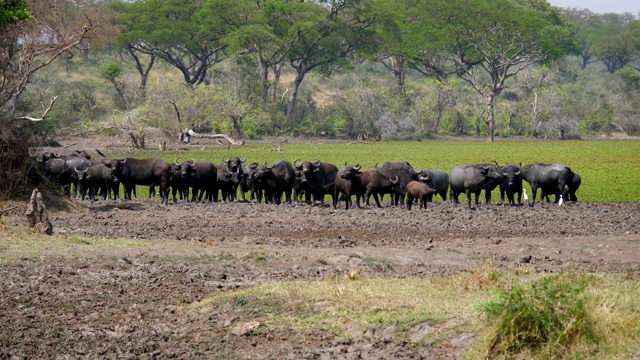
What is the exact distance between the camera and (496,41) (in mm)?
66375

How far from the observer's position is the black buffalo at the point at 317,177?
24.8m

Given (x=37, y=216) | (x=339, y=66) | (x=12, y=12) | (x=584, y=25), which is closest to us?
(x=37, y=216)

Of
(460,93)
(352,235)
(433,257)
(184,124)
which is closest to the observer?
(433,257)

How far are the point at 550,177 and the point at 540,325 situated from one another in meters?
18.0

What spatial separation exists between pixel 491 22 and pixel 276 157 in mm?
31196

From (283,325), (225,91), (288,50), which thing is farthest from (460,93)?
(283,325)

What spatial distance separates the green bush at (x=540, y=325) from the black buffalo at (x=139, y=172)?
17.8 m

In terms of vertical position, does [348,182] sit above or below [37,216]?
below

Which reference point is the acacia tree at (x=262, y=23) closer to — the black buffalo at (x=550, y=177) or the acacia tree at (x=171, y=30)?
the acacia tree at (x=171, y=30)

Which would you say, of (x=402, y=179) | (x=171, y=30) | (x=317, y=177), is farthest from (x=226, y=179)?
A: (x=171, y=30)

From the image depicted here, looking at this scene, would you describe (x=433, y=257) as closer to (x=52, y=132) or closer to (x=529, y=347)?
(x=529, y=347)

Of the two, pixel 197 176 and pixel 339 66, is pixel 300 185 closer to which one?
pixel 197 176

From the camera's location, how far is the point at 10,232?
14641 mm

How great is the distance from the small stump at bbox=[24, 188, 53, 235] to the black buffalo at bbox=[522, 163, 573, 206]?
12595mm
